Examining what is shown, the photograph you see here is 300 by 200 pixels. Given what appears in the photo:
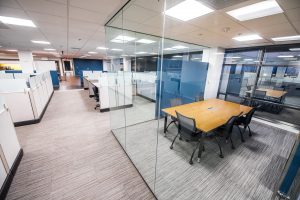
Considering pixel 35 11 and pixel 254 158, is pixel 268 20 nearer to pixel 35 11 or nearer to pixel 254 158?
pixel 254 158

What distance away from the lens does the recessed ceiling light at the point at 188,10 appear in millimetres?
1835

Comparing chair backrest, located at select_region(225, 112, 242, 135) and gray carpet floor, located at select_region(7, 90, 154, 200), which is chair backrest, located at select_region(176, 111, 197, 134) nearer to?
chair backrest, located at select_region(225, 112, 242, 135)

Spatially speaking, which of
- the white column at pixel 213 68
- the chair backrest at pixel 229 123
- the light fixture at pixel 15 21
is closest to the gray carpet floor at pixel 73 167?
the chair backrest at pixel 229 123

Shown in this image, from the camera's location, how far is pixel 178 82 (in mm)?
4004

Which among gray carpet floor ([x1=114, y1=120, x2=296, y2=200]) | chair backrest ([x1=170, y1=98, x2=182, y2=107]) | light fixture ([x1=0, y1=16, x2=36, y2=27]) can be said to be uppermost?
light fixture ([x1=0, y1=16, x2=36, y2=27])

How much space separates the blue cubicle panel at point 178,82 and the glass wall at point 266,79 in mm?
1376

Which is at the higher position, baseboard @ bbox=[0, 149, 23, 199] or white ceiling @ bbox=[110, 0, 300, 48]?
white ceiling @ bbox=[110, 0, 300, 48]

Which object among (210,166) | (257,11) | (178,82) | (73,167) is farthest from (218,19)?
(73,167)

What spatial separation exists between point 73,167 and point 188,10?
3.28m

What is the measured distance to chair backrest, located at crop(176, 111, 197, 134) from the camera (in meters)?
2.20

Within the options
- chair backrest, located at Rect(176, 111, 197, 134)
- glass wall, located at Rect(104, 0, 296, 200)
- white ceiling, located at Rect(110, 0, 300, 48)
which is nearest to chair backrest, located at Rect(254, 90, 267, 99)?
glass wall, located at Rect(104, 0, 296, 200)

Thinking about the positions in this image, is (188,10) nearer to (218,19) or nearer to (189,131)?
(218,19)

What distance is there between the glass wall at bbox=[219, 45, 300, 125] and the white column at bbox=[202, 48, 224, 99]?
0.27m

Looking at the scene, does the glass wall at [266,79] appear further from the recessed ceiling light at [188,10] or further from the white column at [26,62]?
the white column at [26,62]
